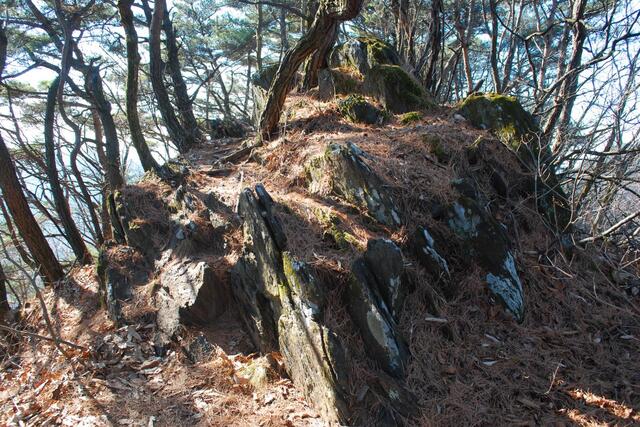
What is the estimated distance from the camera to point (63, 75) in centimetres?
643

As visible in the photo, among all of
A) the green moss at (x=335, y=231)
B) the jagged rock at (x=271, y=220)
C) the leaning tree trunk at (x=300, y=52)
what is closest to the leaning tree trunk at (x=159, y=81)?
the leaning tree trunk at (x=300, y=52)

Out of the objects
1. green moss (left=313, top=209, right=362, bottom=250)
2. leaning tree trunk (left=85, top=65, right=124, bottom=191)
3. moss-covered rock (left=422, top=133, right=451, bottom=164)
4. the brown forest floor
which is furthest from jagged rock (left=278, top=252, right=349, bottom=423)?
leaning tree trunk (left=85, top=65, right=124, bottom=191)

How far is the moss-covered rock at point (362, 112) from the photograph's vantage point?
18.1ft

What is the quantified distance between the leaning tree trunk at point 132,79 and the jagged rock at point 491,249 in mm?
3961

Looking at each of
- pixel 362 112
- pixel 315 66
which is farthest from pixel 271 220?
pixel 315 66

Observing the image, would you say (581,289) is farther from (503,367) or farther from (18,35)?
(18,35)

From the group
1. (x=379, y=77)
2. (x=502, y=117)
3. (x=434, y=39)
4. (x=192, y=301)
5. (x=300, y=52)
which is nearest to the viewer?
(x=192, y=301)

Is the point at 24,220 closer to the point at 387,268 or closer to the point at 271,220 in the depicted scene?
the point at 271,220

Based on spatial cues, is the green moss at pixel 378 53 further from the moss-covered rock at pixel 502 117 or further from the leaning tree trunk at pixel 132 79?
the leaning tree trunk at pixel 132 79

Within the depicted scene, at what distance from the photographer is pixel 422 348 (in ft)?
10.8

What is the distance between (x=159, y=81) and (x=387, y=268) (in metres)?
5.20

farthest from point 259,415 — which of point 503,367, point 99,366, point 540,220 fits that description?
point 540,220

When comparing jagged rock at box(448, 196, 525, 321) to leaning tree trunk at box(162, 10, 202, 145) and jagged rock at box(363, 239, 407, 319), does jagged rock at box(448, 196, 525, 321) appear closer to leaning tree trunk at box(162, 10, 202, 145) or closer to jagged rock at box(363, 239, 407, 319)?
jagged rock at box(363, 239, 407, 319)

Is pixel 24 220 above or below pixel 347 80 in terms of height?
below
